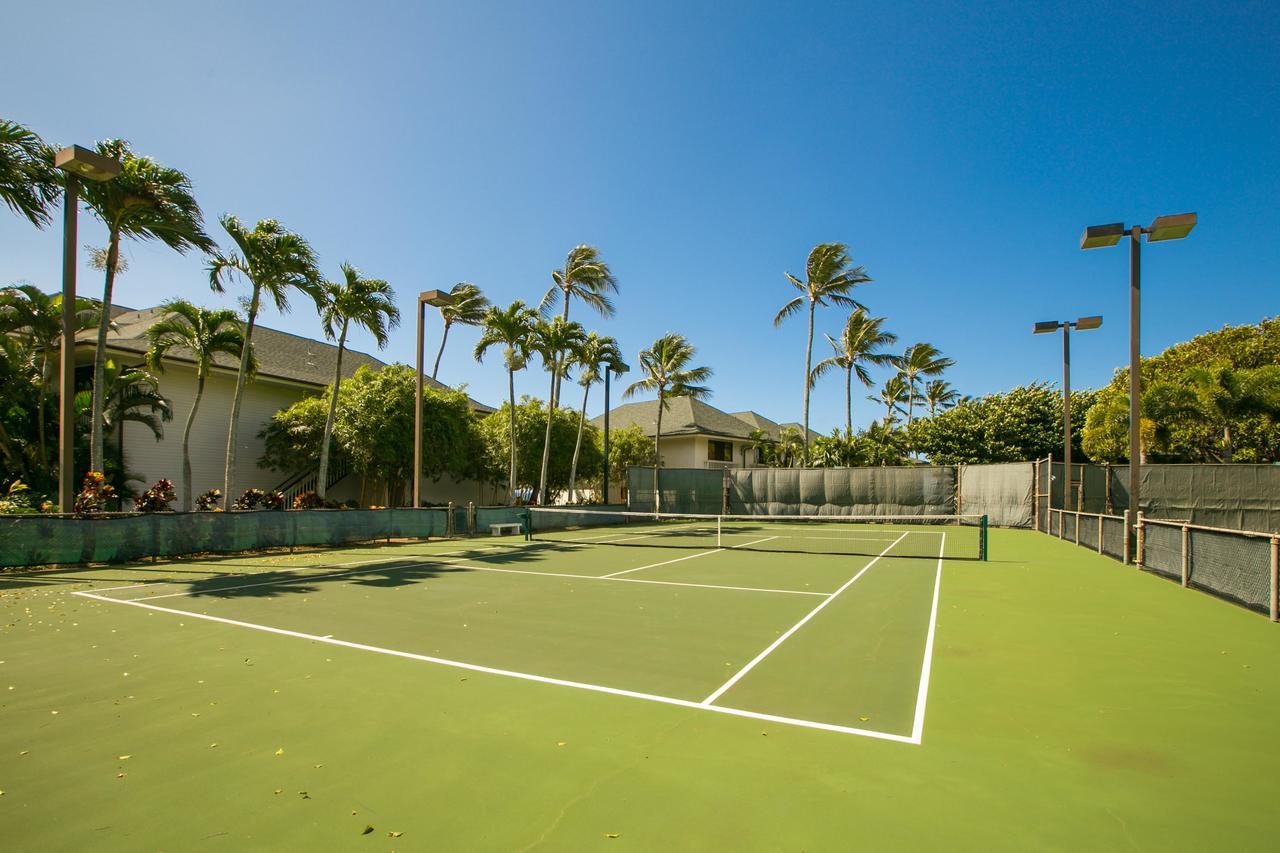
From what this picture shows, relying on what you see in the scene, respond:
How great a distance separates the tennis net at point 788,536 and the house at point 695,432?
13.7 metres

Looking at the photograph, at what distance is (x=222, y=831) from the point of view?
3133mm

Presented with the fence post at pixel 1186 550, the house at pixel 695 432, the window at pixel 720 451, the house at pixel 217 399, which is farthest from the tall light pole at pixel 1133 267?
the window at pixel 720 451

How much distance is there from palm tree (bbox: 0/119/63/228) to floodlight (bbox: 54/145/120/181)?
1.94 meters

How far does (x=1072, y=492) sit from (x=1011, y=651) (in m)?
21.1

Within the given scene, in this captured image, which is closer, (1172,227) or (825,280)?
(1172,227)

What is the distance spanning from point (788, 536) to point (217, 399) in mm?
20597

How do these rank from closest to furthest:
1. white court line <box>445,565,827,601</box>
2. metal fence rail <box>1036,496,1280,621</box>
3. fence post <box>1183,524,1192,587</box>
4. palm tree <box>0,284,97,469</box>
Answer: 1. metal fence rail <box>1036,496,1280,621</box>
2. white court line <box>445,565,827,601</box>
3. fence post <box>1183,524,1192,587</box>
4. palm tree <box>0,284,97,469</box>

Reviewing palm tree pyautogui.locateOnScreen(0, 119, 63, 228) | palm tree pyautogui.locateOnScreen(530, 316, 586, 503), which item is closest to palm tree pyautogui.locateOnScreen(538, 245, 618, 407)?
palm tree pyautogui.locateOnScreen(530, 316, 586, 503)

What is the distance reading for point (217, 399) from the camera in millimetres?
23000

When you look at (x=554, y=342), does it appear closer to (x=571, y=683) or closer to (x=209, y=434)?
(x=209, y=434)

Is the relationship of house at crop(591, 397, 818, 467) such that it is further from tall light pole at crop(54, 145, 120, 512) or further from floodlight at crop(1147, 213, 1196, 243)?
tall light pole at crop(54, 145, 120, 512)

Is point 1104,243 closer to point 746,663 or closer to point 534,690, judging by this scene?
point 746,663

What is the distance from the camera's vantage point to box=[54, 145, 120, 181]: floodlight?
10898 millimetres

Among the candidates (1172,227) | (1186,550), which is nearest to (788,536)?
(1186,550)
